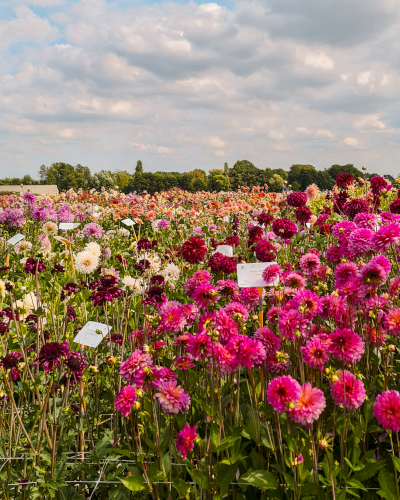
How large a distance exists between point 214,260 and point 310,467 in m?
1.43

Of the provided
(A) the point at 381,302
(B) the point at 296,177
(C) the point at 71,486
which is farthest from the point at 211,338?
(B) the point at 296,177

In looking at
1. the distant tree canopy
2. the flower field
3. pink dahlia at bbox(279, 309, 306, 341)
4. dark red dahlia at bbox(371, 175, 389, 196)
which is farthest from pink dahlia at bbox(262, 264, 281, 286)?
the distant tree canopy

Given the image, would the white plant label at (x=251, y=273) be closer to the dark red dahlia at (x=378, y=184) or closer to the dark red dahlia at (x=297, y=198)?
the dark red dahlia at (x=297, y=198)

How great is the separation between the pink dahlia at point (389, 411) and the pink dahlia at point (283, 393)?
385 mm

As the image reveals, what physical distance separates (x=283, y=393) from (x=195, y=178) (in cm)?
6246

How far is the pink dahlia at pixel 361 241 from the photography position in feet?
7.54

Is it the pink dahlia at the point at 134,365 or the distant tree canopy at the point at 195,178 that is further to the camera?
the distant tree canopy at the point at 195,178

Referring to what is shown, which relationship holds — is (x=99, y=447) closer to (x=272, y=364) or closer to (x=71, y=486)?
(x=71, y=486)

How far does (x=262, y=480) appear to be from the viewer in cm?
168

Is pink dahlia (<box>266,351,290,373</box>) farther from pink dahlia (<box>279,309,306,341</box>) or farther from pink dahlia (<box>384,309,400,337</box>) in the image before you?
pink dahlia (<box>384,309,400,337</box>)

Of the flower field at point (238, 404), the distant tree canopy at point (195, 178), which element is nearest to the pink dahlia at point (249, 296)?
the flower field at point (238, 404)

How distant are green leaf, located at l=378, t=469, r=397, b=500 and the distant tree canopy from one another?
30785 mm

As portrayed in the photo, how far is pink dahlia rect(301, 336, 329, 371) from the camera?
1642 millimetres

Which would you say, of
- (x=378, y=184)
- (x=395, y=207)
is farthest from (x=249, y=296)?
(x=378, y=184)
